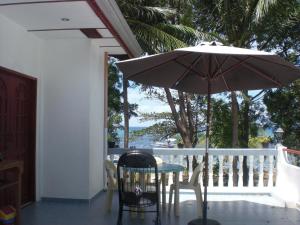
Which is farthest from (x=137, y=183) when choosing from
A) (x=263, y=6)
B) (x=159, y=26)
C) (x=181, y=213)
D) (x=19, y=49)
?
(x=263, y=6)

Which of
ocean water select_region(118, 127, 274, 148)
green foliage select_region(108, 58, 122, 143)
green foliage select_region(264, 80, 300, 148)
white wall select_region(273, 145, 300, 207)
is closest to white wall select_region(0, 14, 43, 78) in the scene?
white wall select_region(273, 145, 300, 207)

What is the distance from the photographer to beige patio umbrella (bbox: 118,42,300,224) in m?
4.71

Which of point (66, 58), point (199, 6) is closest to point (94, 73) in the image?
point (66, 58)

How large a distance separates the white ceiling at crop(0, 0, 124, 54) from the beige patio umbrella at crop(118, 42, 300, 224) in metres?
0.93

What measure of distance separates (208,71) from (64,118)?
2889mm

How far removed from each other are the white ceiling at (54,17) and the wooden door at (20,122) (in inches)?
28.9

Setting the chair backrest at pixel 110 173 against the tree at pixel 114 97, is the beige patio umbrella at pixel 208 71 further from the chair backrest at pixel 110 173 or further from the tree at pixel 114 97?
the tree at pixel 114 97

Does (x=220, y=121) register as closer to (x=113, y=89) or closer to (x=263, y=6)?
(x=113, y=89)

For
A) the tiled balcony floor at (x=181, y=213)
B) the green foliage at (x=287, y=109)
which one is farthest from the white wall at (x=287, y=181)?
the green foliage at (x=287, y=109)

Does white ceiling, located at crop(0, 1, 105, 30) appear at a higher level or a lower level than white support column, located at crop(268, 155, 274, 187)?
higher

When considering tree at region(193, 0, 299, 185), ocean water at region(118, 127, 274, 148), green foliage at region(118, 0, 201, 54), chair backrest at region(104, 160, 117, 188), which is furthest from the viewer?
ocean water at region(118, 127, 274, 148)

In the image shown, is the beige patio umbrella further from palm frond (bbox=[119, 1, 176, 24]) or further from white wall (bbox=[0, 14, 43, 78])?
palm frond (bbox=[119, 1, 176, 24])

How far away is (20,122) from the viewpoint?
6199 mm

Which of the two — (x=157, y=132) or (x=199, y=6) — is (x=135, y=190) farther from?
(x=157, y=132)
